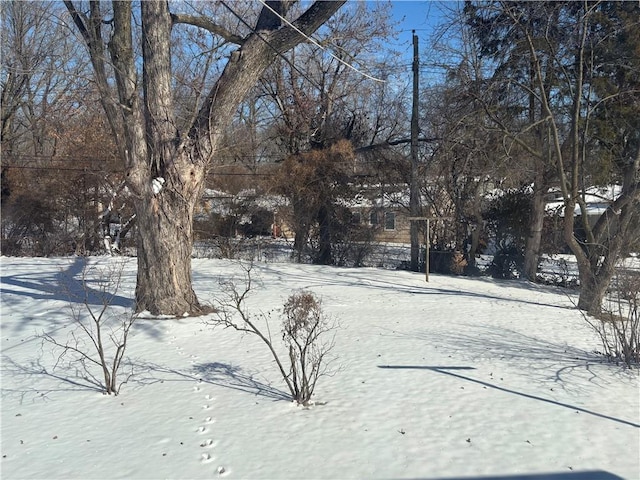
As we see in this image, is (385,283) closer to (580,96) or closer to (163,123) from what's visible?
(580,96)

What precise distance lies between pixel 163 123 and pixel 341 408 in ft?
19.4

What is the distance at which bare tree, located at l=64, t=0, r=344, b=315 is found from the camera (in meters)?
8.80

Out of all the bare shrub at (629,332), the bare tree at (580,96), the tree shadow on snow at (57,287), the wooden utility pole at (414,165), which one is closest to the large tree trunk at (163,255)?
the tree shadow on snow at (57,287)

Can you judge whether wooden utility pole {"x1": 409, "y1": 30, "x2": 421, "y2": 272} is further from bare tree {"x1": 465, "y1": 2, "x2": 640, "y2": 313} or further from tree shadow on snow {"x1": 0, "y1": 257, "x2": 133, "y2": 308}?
tree shadow on snow {"x1": 0, "y1": 257, "x2": 133, "y2": 308}

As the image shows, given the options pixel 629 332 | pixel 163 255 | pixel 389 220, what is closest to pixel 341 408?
pixel 629 332

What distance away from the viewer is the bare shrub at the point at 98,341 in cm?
584

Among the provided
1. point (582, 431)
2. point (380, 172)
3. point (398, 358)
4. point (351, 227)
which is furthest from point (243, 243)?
point (582, 431)

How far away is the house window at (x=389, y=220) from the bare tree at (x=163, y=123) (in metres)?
12.8

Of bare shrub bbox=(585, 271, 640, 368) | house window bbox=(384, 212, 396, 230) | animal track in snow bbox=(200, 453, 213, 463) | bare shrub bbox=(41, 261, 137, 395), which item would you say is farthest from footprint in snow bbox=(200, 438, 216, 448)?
house window bbox=(384, 212, 396, 230)

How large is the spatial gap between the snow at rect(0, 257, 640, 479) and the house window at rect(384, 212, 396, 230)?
1179cm

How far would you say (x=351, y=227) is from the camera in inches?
811

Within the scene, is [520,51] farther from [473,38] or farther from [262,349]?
[262,349]

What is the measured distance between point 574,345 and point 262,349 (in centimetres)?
474

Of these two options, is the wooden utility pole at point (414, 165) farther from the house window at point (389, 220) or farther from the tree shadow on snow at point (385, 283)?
the house window at point (389, 220)
